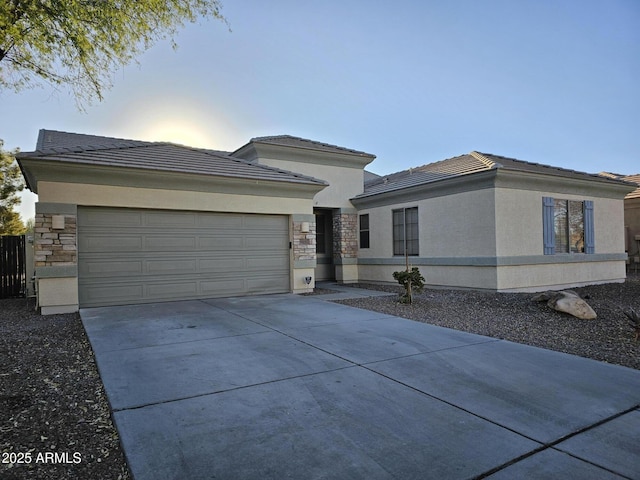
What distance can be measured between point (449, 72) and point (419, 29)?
2508 millimetres

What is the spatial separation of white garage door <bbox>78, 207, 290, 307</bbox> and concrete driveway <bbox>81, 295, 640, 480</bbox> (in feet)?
10.8

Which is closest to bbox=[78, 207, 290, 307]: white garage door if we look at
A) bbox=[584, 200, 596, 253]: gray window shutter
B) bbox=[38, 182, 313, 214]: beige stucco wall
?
bbox=[38, 182, 313, 214]: beige stucco wall

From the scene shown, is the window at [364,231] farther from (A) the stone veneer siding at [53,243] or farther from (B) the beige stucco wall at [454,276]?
(A) the stone veneer siding at [53,243]

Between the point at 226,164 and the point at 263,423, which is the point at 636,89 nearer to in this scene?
the point at 226,164

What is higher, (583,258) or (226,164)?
(226,164)

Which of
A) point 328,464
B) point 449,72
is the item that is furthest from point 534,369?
point 449,72

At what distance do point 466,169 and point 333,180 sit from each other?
16.8 ft

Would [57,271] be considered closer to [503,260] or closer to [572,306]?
[572,306]

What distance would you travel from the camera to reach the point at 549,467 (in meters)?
2.60

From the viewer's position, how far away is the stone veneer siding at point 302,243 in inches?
460

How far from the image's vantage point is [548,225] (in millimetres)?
11891

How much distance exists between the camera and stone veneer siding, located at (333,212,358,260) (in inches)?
598

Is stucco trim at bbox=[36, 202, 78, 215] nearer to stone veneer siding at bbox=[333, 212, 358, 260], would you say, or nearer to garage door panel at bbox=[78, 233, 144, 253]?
garage door panel at bbox=[78, 233, 144, 253]

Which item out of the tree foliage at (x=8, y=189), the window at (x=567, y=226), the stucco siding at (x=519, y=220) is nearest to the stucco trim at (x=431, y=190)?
the stucco siding at (x=519, y=220)
